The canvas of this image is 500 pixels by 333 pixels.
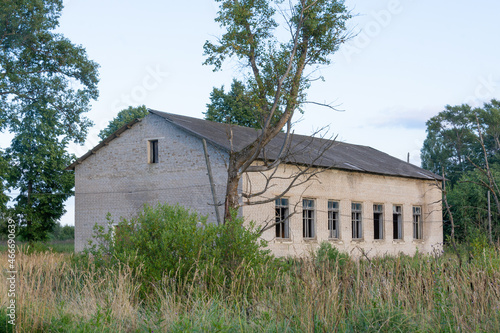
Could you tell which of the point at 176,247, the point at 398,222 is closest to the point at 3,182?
the point at 398,222

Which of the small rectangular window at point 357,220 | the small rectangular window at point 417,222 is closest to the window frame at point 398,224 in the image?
the small rectangular window at point 417,222

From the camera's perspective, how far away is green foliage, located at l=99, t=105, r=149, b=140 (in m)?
49.9

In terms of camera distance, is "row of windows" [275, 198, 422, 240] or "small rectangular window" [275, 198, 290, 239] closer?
"small rectangular window" [275, 198, 290, 239]

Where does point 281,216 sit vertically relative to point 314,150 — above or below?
below

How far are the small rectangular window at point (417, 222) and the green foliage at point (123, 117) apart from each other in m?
27.6

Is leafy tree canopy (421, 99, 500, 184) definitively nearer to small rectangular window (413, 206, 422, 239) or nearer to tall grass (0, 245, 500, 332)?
small rectangular window (413, 206, 422, 239)

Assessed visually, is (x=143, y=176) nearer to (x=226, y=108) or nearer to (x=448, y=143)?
(x=226, y=108)

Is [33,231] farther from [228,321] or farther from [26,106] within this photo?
[228,321]

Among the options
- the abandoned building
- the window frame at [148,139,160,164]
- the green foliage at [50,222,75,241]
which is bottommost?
the green foliage at [50,222,75,241]

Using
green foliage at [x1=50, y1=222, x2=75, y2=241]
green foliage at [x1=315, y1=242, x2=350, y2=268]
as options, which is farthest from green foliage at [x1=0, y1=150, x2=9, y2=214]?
green foliage at [x1=50, y1=222, x2=75, y2=241]

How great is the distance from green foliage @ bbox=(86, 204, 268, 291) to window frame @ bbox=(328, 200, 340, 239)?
1441cm

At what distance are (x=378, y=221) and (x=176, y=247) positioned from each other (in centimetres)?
1878

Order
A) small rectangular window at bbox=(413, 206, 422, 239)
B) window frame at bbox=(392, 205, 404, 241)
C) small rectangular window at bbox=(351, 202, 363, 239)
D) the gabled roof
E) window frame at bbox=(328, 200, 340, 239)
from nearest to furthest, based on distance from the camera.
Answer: the gabled roof, window frame at bbox=(328, 200, 340, 239), small rectangular window at bbox=(351, 202, 363, 239), window frame at bbox=(392, 205, 404, 241), small rectangular window at bbox=(413, 206, 422, 239)

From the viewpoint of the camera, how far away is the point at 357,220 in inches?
1019
